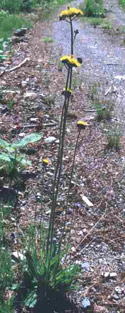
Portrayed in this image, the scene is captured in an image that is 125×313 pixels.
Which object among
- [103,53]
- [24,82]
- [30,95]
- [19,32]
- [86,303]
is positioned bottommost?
[86,303]

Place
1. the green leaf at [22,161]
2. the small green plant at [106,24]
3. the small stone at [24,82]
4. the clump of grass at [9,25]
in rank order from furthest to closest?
the small green plant at [106,24]
the clump of grass at [9,25]
the small stone at [24,82]
the green leaf at [22,161]

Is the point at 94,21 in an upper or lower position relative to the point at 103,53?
upper

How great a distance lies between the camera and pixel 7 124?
417 centimetres

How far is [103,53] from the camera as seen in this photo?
27.3 ft

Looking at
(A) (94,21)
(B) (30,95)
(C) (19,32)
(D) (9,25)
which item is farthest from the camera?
(A) (94,21)

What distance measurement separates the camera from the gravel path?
18.5ft

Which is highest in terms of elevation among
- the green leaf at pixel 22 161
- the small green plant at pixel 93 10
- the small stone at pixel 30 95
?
the small green plant at pixel 93 10

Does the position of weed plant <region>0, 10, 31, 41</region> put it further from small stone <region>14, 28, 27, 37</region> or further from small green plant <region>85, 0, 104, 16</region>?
small green plant <region>85, 0, 104, 16</region>

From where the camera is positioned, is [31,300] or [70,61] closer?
[70,61]

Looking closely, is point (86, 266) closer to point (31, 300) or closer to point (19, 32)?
point (31, 300)

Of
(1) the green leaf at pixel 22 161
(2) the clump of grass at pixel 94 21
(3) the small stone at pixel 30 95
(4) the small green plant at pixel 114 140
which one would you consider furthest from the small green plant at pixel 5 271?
(2) the clump of grass at pixel 94 21

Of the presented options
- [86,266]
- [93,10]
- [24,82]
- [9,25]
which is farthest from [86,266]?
[93,10]

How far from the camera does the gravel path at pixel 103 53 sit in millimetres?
5645

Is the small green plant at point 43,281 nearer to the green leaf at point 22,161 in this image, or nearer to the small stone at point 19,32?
the green leaf at point 22,161
